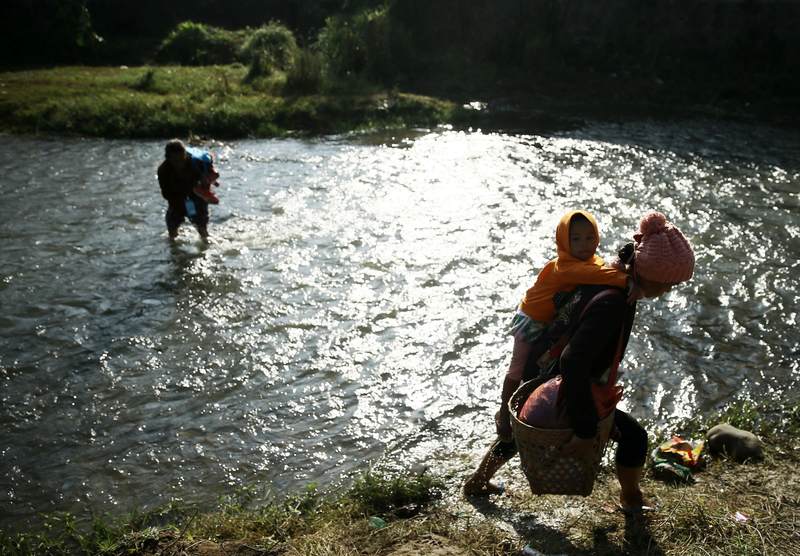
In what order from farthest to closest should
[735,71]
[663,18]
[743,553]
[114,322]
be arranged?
[663,18]
[735,71]
[114,322]
[743,553]

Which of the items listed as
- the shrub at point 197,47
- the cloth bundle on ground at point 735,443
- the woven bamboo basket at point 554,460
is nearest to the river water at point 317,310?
the cloth bundle on ground at point 735,443

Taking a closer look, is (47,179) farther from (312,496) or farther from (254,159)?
(312,496)

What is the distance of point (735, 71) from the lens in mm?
19453

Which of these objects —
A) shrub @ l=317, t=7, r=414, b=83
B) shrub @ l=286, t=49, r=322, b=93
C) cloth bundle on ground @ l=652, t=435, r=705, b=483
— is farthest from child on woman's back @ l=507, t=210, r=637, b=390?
shrub @ l=317, t=7, r=414, b=83

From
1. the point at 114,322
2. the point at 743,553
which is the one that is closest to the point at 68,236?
the point at 114,322

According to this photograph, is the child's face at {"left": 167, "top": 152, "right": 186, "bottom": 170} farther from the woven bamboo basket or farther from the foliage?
the foliage

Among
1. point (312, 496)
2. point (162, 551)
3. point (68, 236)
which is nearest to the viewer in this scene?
point (162, 551)

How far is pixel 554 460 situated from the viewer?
136 inches

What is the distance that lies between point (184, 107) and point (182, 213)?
719cm

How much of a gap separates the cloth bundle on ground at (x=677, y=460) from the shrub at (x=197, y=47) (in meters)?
19.8

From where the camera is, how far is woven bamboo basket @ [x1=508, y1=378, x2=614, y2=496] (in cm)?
341

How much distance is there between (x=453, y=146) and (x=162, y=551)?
11.4 meters

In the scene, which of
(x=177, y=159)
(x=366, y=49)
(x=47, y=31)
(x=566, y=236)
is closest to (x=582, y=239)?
(x=566, y=236)

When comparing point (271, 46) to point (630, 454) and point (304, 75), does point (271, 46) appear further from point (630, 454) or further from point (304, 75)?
point (630, 454)
